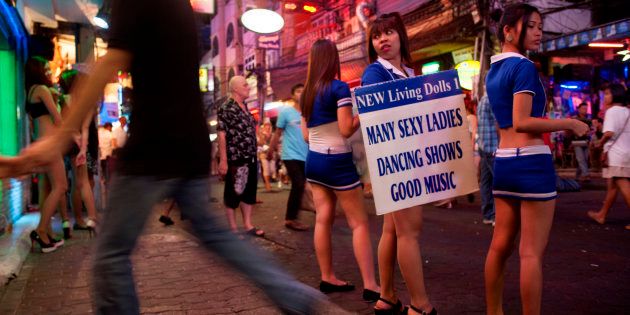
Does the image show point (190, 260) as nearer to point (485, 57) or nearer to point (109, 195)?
point (109, 195)

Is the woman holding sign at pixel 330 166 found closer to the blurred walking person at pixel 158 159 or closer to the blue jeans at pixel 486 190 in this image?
the blurred walking person at pixel 158 159

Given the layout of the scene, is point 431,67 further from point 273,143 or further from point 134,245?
point 134,245

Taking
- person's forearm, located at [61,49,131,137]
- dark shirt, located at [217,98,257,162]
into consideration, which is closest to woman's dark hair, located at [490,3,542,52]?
person's forearm, located at [61,49,131,137]

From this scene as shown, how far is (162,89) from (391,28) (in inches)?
59.8

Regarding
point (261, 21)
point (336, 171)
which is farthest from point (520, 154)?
point (261, 21)

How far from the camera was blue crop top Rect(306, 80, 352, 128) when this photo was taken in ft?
12.0

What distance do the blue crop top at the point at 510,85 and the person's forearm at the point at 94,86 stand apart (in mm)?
1871

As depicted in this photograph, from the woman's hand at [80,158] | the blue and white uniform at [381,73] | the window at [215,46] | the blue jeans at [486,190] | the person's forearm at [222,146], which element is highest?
the window at [215,46]

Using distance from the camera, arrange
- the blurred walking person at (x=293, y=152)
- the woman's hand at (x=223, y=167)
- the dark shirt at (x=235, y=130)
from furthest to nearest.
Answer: the blurred walking person at (x=293, y=152) → the dark shirt at (x=235, y=130) → the woman's hand at (x=223, y=167)

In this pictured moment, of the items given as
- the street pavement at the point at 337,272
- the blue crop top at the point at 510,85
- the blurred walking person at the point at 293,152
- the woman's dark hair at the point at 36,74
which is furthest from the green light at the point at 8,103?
the blue crop top at the point at 510,85

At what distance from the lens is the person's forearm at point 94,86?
191 cm

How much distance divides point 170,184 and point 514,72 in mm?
1797

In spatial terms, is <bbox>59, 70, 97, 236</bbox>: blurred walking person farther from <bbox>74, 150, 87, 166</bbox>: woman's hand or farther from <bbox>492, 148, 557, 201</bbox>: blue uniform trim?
<bbox>492, 148, 557, 201</bbox>: blue uniform trim

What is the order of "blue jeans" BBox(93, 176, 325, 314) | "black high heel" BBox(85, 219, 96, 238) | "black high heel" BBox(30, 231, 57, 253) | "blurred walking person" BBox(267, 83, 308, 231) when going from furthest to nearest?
1. "blurred walking person" BBox(267, 83, 308, 231)
2. "black high heel" BBox(85, 219, 96, 238)
3. "black high heel" BBox(30, 231, 57, 253)
4. "blue jeans" BBox(93, 176, 325, 314)
